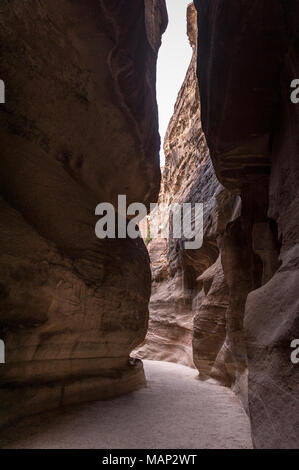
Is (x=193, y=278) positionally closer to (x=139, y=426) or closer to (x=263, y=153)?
(x=263, y=153)

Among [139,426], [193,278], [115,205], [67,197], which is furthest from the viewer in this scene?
[193,278]

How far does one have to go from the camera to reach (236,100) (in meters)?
3.63

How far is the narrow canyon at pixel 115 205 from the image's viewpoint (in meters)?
2.74

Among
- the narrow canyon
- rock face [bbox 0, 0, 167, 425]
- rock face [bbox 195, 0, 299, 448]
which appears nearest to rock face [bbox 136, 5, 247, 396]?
the narrow canyon

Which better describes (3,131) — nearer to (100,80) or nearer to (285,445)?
(100,80)

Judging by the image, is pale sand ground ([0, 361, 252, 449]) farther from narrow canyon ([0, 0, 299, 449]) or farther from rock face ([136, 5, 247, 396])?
rock face ([136, 5, 247, 396])

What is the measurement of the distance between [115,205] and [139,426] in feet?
14.3

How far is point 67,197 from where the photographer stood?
15.0 ft

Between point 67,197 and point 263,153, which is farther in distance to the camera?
point 67,197

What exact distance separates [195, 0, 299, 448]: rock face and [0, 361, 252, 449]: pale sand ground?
1248 millimetres

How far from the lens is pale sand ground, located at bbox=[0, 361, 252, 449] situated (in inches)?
112

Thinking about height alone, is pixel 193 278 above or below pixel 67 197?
below

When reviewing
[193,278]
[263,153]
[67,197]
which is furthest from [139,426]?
[193,278]
